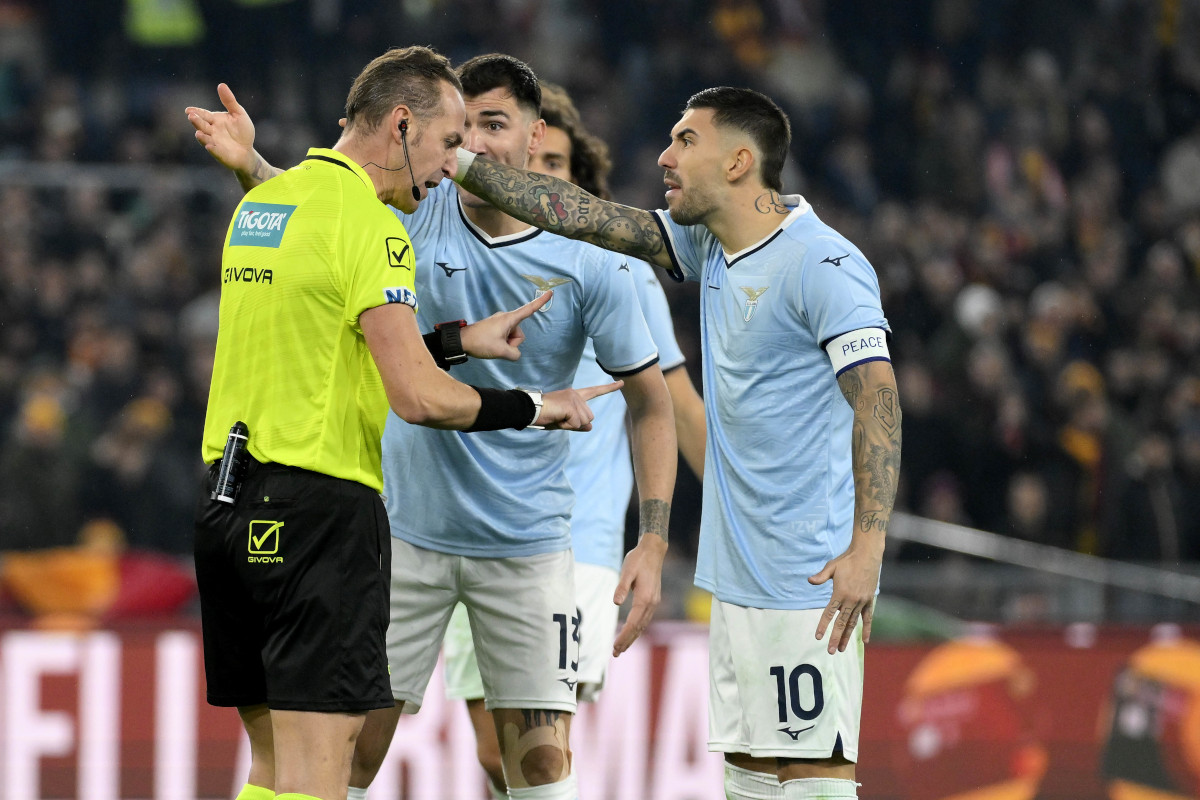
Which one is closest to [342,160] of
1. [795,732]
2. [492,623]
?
[492,623]

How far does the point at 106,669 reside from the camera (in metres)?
7.64

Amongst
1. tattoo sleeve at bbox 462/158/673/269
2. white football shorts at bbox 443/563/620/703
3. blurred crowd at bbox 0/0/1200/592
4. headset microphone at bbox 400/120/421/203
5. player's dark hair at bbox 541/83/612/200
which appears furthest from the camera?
blurred crowd at bbox 0/0/1200/592

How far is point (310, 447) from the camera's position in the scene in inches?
147

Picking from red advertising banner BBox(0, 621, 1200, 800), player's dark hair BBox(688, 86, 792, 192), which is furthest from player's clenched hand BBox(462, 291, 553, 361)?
red advertising banner BBox(0, 621, 1200, 800)

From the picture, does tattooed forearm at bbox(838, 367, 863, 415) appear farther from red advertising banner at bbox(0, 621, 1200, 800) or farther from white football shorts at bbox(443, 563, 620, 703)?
red advertising banner at bbox(0, 621, 1200, 800)

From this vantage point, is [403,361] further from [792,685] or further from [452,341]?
[792,685]

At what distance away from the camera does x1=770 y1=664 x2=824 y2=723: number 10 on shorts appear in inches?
168

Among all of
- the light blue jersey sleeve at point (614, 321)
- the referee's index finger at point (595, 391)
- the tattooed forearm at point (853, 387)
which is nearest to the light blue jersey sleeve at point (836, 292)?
the tattooed forearm at point (853, 387)

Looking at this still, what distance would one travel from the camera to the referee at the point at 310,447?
367 cm

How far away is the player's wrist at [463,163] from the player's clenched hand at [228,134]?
25.3 inches

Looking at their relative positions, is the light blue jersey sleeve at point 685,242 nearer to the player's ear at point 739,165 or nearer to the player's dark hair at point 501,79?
the player's ear at point 739,165

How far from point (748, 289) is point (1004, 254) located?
9.02 m

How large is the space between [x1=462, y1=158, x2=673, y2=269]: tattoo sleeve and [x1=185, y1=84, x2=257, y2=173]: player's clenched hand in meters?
0.68

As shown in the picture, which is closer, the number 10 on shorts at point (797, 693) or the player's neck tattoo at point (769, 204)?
the number 10 on shorts at point (797, 693)
